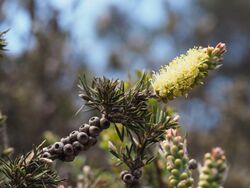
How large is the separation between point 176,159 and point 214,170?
98 mm

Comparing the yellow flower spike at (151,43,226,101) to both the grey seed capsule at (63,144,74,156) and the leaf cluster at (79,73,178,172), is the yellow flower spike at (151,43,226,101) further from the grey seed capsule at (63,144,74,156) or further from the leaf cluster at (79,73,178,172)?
the grey seed capsule at (63,144,74,156)

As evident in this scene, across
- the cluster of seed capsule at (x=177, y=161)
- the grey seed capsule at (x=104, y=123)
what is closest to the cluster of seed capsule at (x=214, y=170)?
the cluster of seed capsule at (x=177, y=161)

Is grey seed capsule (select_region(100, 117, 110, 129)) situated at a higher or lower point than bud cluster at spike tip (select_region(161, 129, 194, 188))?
higher

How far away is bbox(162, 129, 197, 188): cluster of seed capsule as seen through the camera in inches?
38.7

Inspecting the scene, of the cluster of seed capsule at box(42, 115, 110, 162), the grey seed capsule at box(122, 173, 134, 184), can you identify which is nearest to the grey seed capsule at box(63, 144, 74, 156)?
the cluster of seed capsule at box(42, 115, 110, 162)

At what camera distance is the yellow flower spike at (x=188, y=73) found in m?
0.98

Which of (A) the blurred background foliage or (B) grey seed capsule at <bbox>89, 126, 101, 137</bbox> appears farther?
(A) the blurred background foliage

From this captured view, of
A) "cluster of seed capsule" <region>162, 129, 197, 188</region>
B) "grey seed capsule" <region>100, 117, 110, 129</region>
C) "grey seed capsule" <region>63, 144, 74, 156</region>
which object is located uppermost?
"grey seed capsule" <region>100, 117, 110, 129</region>

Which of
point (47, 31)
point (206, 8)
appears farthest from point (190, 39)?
point (47, 31)

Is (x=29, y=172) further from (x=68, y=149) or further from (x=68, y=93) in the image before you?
(x=68, y=93)

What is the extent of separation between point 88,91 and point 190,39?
25.5 ft

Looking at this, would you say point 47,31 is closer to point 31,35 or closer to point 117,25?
point 31,35

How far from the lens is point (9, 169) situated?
94 cm

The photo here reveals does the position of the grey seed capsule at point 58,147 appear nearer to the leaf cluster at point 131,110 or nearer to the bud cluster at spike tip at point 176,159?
the leaf cluster at point 131,110
